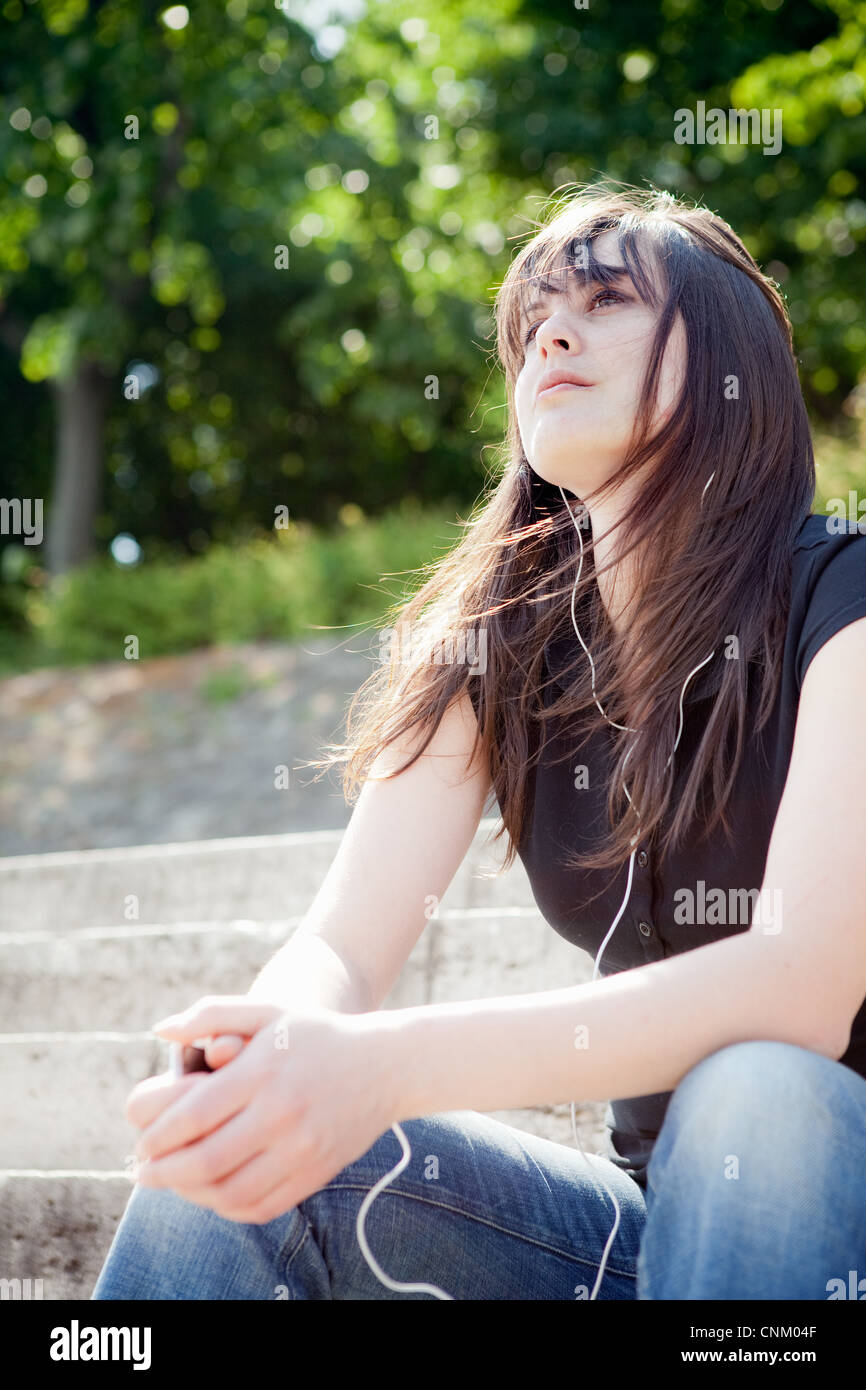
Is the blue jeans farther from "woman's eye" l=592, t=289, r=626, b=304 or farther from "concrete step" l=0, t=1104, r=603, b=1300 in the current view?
"woman's eye" l=592, t=289, r=626, b=304

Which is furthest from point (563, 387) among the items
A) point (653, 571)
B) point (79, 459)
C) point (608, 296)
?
point (79, 459)

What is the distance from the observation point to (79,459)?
10.8m

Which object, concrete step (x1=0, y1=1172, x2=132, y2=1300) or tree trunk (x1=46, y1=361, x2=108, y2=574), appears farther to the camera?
tree trunk (x1=46, y1=361, x2=108, y2=574)

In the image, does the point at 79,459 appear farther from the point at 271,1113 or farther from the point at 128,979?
the point at 271,1113

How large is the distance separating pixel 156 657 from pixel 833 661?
7.88 meters

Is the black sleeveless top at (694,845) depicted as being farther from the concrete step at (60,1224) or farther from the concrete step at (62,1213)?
the concrete step at (62,1213)

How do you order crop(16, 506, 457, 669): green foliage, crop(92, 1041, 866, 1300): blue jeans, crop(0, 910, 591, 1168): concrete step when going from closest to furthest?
crop(92, 1041, 866, 1300): blue jeans, crop(0, 910, 591, 1168): concrete step, crop(16, 506, 457, 669): green foliage

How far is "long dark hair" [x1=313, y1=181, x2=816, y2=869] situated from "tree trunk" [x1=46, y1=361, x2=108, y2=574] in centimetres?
953

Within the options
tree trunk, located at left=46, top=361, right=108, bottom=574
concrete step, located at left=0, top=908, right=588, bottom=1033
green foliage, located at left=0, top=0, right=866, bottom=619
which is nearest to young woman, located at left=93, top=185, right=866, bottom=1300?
concrete step, located at left=0, top=908, right=588, bottom=1033

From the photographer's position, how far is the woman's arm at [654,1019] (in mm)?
1105

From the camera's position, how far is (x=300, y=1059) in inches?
42.3

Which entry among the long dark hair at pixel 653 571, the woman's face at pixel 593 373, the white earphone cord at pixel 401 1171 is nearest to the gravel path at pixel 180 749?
the long dark hair at pixel 653 571

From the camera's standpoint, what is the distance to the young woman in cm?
107

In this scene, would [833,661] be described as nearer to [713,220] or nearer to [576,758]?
[576,758]
